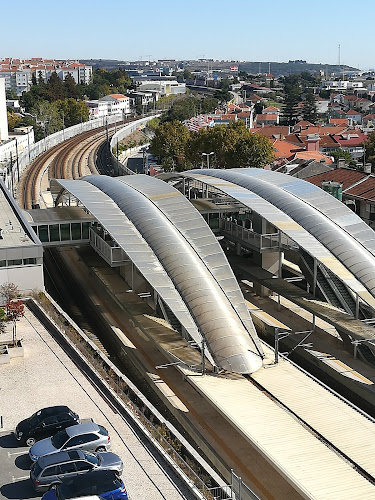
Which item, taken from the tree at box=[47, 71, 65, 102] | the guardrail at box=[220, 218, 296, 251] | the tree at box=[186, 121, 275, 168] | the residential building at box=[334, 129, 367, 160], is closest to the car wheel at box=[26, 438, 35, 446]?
the guardrail at box=[220, 218, 296, 251]

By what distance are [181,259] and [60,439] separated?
43.9ft

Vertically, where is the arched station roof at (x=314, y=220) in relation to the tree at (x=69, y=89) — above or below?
below

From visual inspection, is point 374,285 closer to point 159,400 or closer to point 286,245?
point 286,245

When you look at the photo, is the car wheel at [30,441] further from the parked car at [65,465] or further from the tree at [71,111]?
the tree at [71,111]

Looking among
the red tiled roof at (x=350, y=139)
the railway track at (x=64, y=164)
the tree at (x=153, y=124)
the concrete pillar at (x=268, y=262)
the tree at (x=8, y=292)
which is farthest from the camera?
the tree at (x=153, y=124)

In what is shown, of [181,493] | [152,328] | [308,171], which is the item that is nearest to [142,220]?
[152,328]

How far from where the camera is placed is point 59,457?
18.6m

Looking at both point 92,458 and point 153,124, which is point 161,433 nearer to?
point 92,458

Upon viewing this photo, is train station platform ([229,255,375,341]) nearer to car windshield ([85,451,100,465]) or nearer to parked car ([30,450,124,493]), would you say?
parked car ([30,450,124,493])

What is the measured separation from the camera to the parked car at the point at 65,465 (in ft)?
59.2

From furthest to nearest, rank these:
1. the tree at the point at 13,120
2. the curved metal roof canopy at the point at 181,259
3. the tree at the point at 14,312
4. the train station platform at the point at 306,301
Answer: the tree at the point at 13,120, the train station platform at the point at 306,301, the tree at the point at 14,312, the curved metal roof canopy at the point at 181,259

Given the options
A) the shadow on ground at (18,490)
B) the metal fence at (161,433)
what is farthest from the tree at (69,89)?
the shadow on ground at (18,490)

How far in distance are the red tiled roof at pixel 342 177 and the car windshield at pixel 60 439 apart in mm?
37651

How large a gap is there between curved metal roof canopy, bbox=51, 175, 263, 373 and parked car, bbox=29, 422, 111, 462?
7.74m
